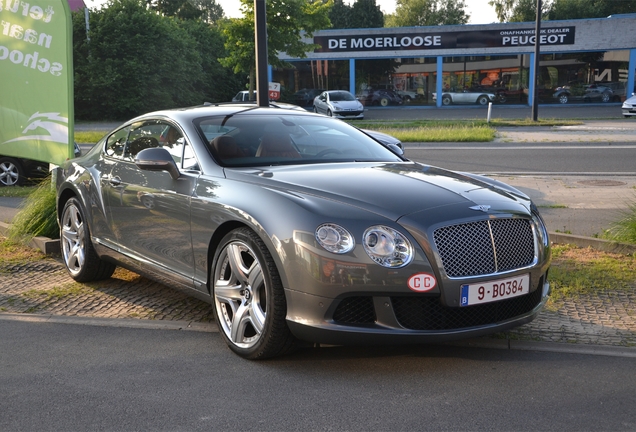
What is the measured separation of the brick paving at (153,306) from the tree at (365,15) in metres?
74.0

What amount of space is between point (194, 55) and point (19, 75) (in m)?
35.9

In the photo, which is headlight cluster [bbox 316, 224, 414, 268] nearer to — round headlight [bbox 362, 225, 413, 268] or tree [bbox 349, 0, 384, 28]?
round headlight [bbox 362, 225, 413, 268]

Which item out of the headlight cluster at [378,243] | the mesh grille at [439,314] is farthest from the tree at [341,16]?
the headlight cluster at [378,243]

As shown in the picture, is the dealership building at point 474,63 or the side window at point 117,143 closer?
the side window at point 117,143

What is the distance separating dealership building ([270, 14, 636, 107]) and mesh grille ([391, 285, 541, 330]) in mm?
41914

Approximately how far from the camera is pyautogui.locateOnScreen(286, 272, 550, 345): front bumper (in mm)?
4043

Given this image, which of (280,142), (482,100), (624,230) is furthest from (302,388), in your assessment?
(482,100)

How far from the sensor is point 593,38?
1780 inches

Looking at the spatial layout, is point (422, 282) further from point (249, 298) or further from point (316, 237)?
point (249, 298)

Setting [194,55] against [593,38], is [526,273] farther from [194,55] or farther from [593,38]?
[593,38]

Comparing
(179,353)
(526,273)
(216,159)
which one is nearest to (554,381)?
Result: (526,273)

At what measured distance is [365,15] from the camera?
77750mm

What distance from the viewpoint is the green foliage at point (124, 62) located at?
38906 millimetres

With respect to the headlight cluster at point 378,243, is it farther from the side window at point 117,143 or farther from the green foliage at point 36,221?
the green foliage at point 36,221
